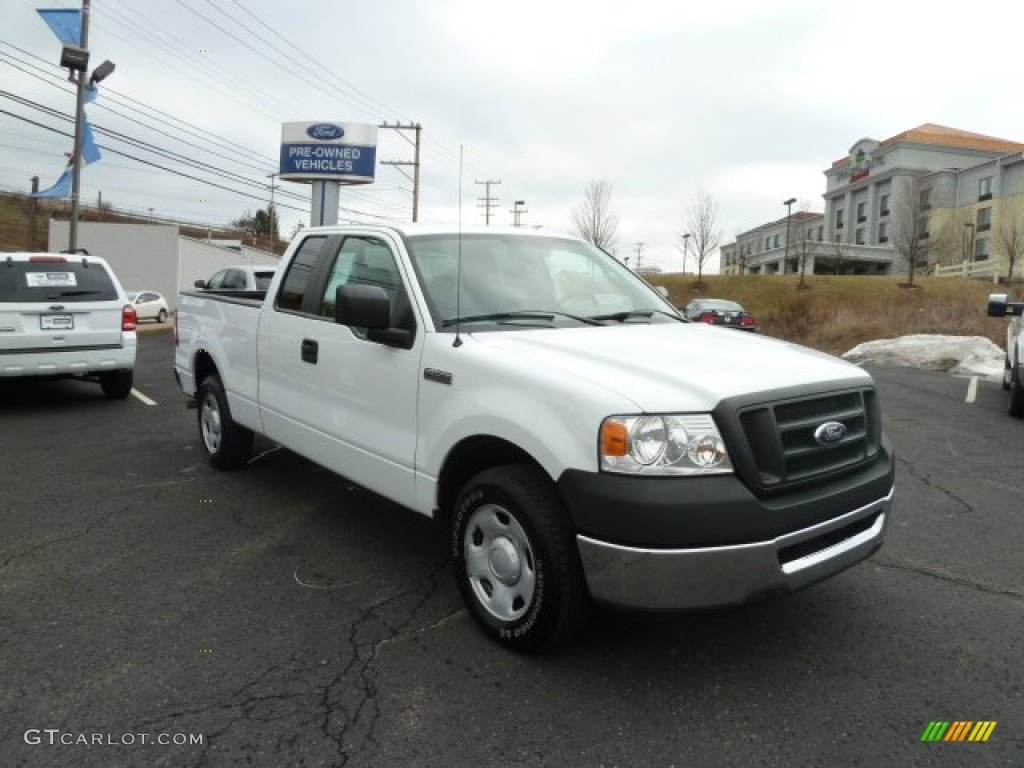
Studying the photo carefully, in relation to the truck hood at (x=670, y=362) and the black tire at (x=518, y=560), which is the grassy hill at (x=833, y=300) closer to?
the truck hood at (x=670, y=362)

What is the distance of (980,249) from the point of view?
67.0 metres

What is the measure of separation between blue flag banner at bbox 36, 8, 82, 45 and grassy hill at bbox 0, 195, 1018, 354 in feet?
71.0

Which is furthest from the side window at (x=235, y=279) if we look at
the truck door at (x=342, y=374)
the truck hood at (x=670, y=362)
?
the truck hood at (x=670, y=362)

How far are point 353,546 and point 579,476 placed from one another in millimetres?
2114

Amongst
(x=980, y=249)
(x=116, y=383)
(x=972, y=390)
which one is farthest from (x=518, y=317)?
(x=980, y=249)

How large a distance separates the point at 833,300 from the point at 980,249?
143 feet

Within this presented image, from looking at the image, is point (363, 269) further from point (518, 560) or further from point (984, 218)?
point (984, 218)

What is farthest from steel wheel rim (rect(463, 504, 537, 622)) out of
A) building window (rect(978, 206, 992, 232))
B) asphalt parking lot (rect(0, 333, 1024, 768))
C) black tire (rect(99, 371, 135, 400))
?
building window (rect(978, 206, 992, 232))

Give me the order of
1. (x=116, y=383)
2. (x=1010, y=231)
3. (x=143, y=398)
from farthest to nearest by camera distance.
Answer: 1. (x=1010, y=231)
2. (x=143, y=398)
3. (x=116, y=383)

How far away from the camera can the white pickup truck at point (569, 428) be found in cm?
264

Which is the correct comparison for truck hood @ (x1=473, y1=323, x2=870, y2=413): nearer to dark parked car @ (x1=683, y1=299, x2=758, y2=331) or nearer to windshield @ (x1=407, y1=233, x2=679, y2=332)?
windshield @ (x1=407, y1=233, x2=679, y2=332)

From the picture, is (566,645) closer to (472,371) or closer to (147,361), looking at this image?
(472,371)

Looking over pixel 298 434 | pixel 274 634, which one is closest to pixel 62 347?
pixel 298 434

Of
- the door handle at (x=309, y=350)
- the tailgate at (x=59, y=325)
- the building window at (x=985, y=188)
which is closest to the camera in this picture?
the door handle at (x=309, y=350)
